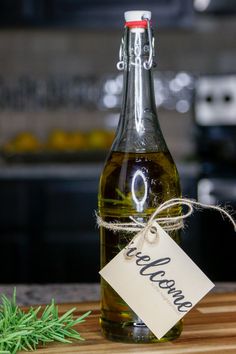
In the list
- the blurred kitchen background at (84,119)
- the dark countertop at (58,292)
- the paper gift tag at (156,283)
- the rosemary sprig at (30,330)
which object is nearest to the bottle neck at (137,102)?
the paper gift tag at (156,283)

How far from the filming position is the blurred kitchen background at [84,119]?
3.24 meters

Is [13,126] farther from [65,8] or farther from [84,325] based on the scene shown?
[84,325]

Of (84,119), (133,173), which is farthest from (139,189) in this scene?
(84,119)

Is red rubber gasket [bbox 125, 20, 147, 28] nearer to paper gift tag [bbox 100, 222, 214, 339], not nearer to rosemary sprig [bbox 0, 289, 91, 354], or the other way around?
paper gift tag [bbox 100, 222, 214, 339]

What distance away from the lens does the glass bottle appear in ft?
2.82

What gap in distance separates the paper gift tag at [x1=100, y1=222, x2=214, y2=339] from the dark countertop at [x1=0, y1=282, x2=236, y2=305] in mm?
382

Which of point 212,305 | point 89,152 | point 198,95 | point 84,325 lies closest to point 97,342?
point 84,325

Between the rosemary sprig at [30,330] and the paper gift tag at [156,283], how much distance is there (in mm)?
74

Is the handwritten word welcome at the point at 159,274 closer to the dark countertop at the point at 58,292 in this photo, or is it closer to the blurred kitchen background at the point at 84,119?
the dark countertop at the point at 58,292

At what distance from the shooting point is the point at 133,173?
0.88 m

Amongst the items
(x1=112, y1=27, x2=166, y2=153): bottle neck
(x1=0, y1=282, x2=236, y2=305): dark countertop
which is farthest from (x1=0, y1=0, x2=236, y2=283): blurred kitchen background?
(x1=112, y1=27, x2=166, y2=153): bottle neck

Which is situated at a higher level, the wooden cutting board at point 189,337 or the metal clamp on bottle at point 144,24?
the metal clamp on bottle at point 144,24

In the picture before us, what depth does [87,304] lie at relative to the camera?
1.02 metres

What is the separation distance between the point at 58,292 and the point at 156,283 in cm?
47
